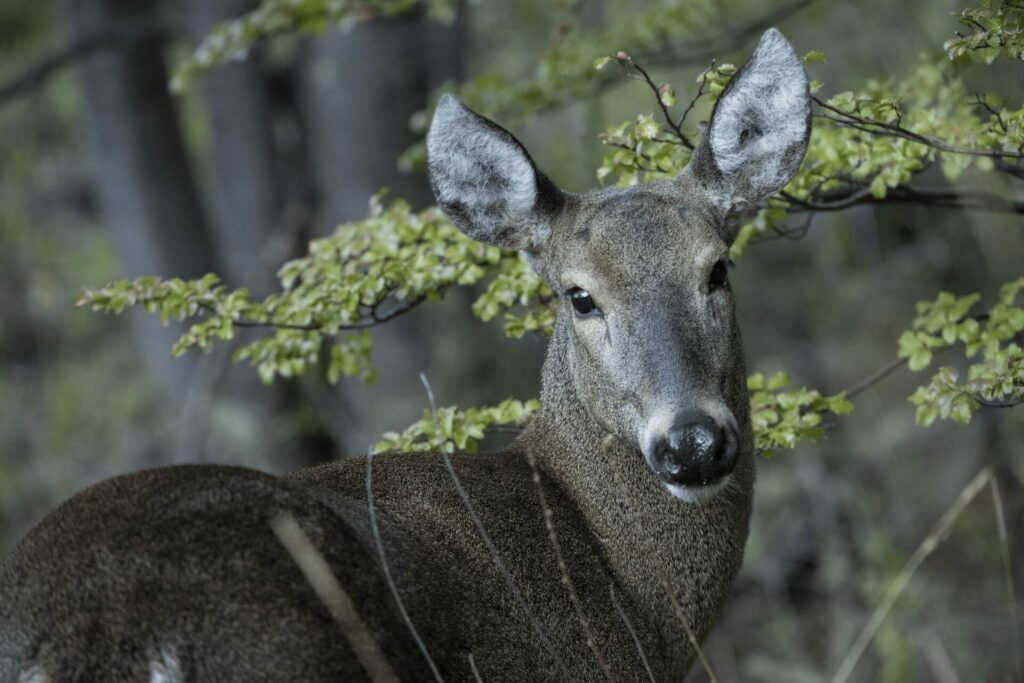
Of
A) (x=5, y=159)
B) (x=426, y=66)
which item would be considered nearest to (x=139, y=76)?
(x=426, y=66)

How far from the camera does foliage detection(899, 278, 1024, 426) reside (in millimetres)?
4461

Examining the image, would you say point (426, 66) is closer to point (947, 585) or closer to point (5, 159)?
point (947, 585)

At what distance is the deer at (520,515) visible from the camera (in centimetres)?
Result: 311

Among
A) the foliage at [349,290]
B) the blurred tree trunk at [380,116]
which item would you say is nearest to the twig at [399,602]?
the foliage at [349,290]

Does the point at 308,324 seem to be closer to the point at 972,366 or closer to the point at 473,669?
the point at 473,669

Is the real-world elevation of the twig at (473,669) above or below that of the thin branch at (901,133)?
below

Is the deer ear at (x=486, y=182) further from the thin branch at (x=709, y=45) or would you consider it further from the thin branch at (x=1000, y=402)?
the thin branch at (x=709, y=45)

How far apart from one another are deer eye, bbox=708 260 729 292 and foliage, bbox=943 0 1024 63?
3.38 feet

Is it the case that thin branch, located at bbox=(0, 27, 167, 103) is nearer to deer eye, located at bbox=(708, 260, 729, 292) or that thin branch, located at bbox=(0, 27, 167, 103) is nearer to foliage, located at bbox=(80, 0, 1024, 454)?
foliage, located at bbox=(80, 0, 1024, 454)

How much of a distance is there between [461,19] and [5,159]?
727cm

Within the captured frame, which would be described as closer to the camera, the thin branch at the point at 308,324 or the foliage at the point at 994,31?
the foliage at the point at 994,31

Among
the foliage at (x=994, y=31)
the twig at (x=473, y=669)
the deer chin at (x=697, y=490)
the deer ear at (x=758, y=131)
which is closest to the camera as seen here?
the twig at (x=473, y=669)

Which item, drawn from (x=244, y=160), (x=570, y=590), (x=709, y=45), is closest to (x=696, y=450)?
(x=570, y=590)

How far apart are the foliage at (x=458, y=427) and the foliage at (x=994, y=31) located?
2095mm
